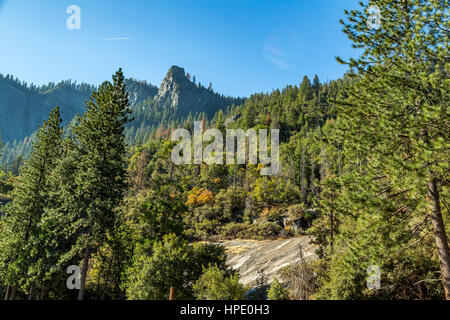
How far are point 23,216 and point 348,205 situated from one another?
2211 centimetres

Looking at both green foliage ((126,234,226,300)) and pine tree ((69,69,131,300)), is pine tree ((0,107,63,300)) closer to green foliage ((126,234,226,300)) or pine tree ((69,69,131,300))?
pine tree ((69,69,131,300))

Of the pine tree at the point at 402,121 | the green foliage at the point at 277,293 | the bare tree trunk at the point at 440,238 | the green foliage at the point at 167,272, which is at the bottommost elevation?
the green foliage at the point at 277,293

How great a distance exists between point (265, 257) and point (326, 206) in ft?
61.7

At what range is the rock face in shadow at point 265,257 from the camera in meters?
21.0

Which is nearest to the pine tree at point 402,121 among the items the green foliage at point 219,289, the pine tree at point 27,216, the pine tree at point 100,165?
the green foliage at point 219,289

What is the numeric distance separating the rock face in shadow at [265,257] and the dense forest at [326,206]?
3814 mm

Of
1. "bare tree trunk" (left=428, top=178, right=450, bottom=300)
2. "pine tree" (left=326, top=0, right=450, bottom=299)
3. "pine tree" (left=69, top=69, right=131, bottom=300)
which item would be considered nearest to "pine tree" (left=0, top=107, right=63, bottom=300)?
"pine tree" (left=69, top=69, right=131, bottom=300)

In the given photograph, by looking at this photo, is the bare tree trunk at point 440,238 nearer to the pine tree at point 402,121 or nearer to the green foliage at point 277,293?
the pine tree at point 402,121

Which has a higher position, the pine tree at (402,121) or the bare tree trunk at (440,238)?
the pine tree at (402,121)

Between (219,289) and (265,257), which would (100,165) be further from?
(265,257)

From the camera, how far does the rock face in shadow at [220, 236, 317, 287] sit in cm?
2104
